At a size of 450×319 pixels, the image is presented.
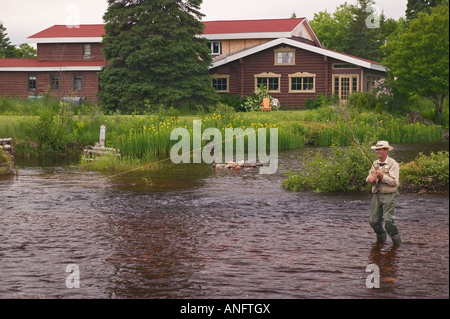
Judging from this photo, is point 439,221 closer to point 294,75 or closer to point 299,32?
point 294,75

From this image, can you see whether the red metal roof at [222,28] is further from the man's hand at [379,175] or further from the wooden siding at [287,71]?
the man's hand at [379,175]

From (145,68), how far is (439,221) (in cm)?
3072

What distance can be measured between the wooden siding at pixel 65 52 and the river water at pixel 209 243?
34.8 meters

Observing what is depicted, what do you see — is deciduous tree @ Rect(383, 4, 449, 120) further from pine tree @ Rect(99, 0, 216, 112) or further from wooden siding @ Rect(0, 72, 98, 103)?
wooden siding @ Rect(0, 72, 98, 103)

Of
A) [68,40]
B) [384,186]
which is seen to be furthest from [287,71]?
[384,186]

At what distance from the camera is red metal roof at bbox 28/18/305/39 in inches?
2041

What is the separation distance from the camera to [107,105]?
41.6 metres

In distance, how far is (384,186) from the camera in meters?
10.8

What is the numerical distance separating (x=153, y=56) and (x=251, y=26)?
48.1 feet

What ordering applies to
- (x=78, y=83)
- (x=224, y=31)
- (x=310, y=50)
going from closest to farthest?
(x=310, y=50)
(x=78, y=83)
(x=224, y=31)

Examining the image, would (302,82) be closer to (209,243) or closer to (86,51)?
(86,51)

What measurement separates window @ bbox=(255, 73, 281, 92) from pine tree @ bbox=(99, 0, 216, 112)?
6002mm

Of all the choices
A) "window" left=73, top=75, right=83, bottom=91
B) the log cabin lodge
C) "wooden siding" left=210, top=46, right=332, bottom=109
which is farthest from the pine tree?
"window" left=73, top=75, right=83, bottom=91

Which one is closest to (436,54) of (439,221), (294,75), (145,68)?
(294,75)
